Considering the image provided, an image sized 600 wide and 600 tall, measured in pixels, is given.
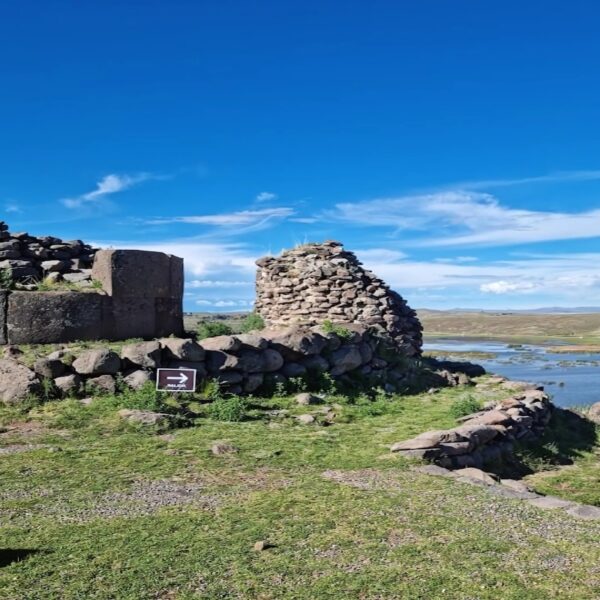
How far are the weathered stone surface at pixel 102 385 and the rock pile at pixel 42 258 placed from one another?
3646 mm

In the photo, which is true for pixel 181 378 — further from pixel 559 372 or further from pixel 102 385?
pixel 559 372

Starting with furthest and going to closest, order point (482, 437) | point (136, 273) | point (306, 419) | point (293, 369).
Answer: point (136, 273) < point (293, 369) < point (306, 419) < point (482, 437)

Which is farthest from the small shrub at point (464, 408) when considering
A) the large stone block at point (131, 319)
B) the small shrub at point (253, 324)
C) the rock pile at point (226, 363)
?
the small shrub at point (253, 324)

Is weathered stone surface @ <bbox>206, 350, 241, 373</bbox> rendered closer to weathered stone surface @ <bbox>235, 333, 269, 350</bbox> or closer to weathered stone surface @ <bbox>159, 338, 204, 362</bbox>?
weathered stone surface @ <bbox>159, 338, 204, 362</bbox>

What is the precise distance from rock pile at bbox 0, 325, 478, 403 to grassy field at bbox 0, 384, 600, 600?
1572mm

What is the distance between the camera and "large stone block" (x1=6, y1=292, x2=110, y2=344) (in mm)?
11898

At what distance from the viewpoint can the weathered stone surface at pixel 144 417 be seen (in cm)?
913

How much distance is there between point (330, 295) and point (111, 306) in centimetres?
638

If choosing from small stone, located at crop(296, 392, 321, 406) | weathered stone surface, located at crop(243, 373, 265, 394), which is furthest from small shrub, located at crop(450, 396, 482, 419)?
weathered stone surface, located at crop(243, 373, 265, 394)

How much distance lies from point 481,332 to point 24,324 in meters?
93.0

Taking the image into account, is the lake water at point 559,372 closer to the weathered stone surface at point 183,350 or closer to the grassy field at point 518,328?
the weathered stone surface at point 183,350

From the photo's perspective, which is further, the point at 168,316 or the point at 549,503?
the point at 168,316

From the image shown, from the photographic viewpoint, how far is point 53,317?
1212cm

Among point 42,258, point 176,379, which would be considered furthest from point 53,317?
point 176,379
